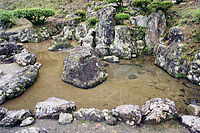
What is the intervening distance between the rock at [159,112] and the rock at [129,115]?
1.12 ft

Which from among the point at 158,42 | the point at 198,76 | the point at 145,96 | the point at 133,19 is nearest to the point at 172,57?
the point at 198,76

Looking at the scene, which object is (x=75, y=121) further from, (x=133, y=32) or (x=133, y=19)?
(x=133, y=19)

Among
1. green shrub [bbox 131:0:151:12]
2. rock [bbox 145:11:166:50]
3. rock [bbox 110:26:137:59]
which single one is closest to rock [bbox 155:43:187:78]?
rock [bbox 145:11:166:50]

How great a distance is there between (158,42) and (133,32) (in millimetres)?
2526

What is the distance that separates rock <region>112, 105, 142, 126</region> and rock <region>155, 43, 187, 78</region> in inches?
195

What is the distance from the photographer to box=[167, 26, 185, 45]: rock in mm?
8954

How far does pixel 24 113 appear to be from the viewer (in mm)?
4895

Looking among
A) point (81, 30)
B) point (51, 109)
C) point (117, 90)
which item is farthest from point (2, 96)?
point (81, 30)

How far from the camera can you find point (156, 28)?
1101 centimetres

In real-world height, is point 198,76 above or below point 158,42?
below

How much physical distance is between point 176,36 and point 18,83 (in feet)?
36.3

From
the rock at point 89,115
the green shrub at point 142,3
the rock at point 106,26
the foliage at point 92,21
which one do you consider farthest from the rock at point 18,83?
the green shrub at point 142,3

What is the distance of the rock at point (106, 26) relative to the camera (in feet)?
39.3

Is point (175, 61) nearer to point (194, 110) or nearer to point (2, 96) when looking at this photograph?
point (194, 110)
